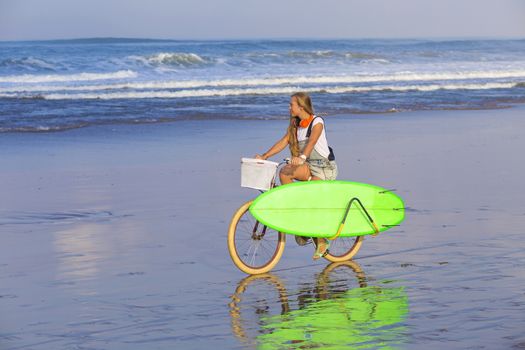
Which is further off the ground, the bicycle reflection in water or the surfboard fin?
the surfboard fin

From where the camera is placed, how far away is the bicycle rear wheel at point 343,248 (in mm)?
7938

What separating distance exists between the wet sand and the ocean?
25.0 feet

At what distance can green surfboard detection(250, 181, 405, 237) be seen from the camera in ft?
25.3

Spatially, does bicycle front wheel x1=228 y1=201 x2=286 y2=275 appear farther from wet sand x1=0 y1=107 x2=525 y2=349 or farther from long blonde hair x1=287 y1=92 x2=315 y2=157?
long blonde hair x1=287 y1=92 x2=315 y2=157

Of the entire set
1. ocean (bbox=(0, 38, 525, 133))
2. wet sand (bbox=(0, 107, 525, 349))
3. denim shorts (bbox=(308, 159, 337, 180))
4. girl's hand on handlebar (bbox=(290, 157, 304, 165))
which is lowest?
ocean (bbox=(0, 38, 525, 133))

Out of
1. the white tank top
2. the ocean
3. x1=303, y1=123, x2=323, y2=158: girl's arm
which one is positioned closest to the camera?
x1=303, y1=123, x2=323, y2=158: girl's arm

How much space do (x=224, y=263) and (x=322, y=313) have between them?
1.81 m

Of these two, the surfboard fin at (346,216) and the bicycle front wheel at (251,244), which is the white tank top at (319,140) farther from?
the bicycle front wheel at (251,244)

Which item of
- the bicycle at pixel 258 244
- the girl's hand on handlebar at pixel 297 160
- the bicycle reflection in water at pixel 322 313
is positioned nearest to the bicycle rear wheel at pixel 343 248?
the bicycle at pixel 258 244

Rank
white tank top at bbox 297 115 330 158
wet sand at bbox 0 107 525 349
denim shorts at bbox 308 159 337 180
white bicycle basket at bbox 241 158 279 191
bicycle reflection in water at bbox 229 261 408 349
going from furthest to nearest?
denim shorts at bbox 308 159 337 180
white tank top at bbox 297 115 330 158
white bicycle basket at bbox 241 158 279 191
wet sand at bbox 0 107 525 349
bicycle reflection in water at bbox 229 261 408 349

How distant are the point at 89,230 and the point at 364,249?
9.20 feet

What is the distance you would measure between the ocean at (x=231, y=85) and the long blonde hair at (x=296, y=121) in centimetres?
1236

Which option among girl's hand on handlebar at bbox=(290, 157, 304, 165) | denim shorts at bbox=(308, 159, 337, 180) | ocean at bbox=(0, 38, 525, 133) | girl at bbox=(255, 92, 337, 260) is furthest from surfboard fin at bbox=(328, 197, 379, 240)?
ocean at bbox=(0, 38, 525, 133)

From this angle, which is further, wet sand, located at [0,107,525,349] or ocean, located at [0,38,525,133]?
ocean, located at [0,38,525,133]
